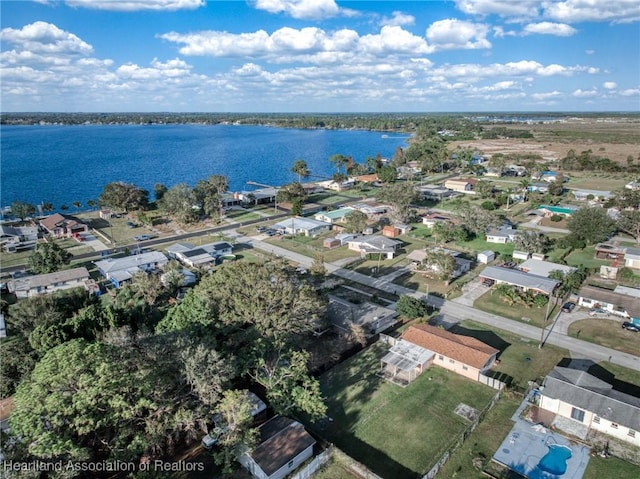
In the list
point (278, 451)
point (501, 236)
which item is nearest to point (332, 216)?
point (501, 236)

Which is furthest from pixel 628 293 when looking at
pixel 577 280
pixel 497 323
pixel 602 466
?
pixel 602 466

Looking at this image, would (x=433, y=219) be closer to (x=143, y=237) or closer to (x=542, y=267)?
(x=542, y=267)

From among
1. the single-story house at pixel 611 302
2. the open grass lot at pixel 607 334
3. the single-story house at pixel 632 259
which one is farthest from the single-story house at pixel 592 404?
the single-story house at pixel 632 259

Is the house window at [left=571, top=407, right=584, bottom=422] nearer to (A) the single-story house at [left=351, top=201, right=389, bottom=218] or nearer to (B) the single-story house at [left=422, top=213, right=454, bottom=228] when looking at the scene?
(B) the single-story house at [left=422, top=213, right=454, bottom=228]

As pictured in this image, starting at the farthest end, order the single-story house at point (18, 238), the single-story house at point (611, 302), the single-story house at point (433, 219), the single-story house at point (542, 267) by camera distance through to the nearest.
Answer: the single-story house at point (433, 219), the single-story house at point (18, 238), the single-story house at point (542, 267), the single-story house at point (611, 302)

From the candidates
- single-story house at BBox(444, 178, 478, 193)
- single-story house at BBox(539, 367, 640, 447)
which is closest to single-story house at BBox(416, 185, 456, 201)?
single-story house at BBox(444, 178, 478, 193)

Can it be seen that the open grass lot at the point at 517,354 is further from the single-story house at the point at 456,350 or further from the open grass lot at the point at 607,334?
the open grass lot at the point at 607,334
